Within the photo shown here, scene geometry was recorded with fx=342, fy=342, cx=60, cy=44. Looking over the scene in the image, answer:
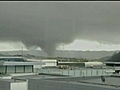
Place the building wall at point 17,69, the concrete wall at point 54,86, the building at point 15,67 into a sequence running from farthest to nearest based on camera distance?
the building wall at point 17,69 → the building at point 15,67 → the concrete wall at point 54,86

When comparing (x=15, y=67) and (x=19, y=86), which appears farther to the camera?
(x=15, y=67)

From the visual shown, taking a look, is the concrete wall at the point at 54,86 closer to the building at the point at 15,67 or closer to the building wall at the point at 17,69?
the building at the point at 15,67

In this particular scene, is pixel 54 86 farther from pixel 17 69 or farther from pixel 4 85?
pixel 17 69

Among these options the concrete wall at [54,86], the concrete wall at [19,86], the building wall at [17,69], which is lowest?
the concrete wall at [19,86]

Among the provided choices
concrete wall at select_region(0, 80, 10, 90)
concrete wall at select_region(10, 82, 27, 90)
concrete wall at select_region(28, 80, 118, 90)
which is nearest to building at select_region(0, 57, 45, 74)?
concrete wall at select_region(10, 82, 27, 90)

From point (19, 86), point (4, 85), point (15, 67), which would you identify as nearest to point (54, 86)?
point (19, 86)

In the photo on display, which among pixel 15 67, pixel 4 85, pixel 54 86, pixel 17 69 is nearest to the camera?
pixel 54 86

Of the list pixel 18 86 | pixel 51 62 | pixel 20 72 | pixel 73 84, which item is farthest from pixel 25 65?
pixel 51 62

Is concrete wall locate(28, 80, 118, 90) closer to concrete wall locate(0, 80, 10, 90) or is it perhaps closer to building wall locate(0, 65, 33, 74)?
concrete wall locate(0, 80, 10, 90)

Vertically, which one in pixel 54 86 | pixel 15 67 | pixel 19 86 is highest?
pixel 15 67

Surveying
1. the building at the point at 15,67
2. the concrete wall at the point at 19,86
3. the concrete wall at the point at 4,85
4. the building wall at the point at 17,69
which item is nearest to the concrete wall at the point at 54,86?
the concrete wall at the point at 19,86

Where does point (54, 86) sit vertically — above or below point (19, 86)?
above

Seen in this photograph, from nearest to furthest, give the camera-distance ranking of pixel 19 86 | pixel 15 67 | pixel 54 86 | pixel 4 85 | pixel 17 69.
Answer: pixel 54 86 → pixel 4 85 → pixel 19 86 → pixel 15 67 → pixel 17 69
